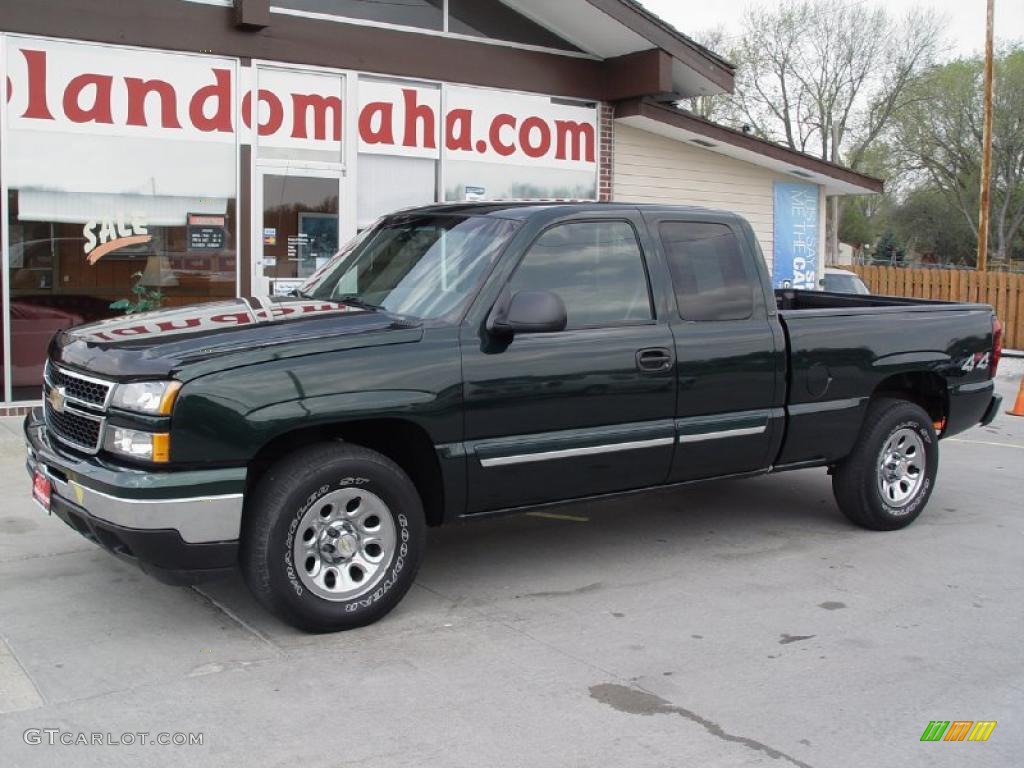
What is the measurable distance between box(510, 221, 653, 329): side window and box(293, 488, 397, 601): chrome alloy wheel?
51.0 inches

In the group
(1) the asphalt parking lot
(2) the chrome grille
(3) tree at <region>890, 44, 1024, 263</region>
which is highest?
(3) tree at <region>890, 44, 1024, 263</region>

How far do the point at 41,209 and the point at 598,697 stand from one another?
8100mm

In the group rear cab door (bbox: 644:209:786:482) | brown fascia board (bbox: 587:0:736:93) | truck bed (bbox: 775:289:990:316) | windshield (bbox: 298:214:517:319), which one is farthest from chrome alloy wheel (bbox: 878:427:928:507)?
brown fascia board (bbox: 587:0:736:93)

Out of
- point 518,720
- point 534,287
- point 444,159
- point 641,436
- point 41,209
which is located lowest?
point 518,720

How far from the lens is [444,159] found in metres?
12.8

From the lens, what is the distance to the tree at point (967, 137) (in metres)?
52.0

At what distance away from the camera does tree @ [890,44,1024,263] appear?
5203 centimetres

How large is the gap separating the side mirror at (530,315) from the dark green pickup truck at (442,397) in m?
0.01

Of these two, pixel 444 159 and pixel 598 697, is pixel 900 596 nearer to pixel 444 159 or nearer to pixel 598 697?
pixel 598 697

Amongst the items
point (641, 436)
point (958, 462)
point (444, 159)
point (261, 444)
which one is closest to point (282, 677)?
point (261, 444)

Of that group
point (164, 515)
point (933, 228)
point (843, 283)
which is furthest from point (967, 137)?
point (164, 515)

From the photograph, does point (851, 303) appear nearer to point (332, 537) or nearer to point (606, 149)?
point (332, 537)

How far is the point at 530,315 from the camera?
17.0 feet

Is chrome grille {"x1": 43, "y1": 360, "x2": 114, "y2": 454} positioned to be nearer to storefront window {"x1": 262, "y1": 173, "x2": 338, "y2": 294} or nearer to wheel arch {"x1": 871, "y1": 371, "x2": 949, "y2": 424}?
wheel arch {"x1": 871, "y1": 371, "x2": 949, "y2": 424}
